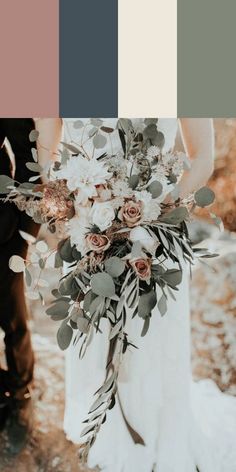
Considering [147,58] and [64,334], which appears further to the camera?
[147,58]

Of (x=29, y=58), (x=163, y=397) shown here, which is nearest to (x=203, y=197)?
(x=163, y=397)

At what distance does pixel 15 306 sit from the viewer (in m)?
1.74

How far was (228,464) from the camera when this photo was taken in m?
1.71

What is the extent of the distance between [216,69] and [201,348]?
99 centimetres

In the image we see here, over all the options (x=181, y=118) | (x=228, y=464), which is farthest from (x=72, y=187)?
(x=228, y=464)

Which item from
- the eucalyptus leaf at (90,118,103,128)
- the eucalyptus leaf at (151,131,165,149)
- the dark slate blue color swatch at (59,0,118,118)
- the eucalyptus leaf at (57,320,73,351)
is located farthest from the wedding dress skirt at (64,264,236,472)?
the dark slate blue color swatch at (59,0,118,118)

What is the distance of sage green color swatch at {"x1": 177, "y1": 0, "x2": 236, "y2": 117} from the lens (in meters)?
1.78

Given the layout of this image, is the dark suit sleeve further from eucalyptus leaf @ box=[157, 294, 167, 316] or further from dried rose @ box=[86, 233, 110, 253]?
eucalyptus leaf @ box=[157, 294, 167, 316]

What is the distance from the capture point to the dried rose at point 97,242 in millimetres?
1511

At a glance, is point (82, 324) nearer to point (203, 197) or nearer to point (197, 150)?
point (203, 197)

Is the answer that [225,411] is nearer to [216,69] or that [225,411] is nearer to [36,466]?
[36,466]

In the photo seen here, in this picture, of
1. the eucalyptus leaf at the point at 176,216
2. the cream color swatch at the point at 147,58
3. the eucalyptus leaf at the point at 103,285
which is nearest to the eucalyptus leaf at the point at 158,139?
the cream color swatch at the point at 147,58

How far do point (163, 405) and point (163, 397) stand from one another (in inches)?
1.0

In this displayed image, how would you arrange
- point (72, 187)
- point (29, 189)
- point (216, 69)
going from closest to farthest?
point (72, 187), point (29, 189), point (216, 69)
